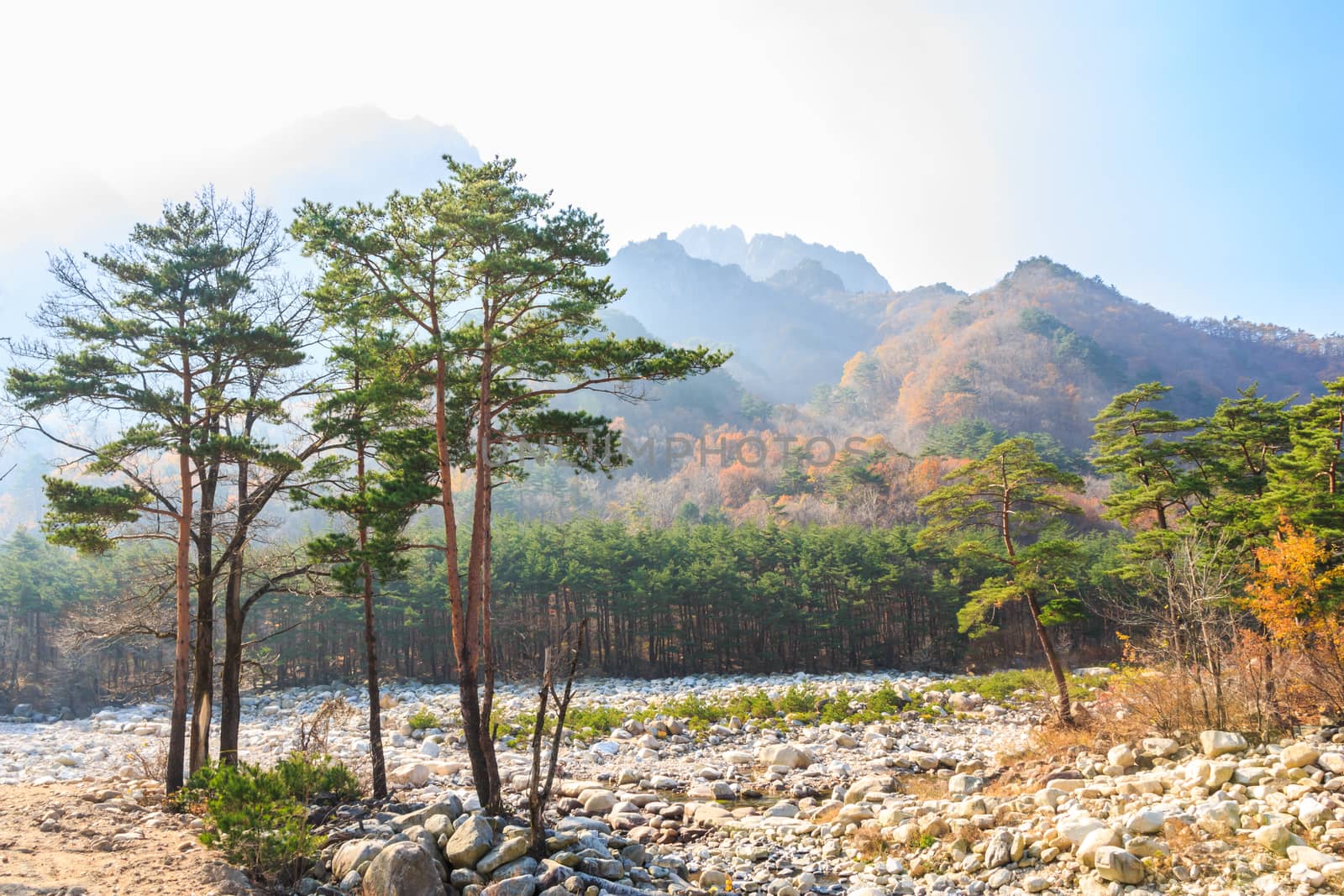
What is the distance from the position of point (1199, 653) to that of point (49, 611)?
160 feet

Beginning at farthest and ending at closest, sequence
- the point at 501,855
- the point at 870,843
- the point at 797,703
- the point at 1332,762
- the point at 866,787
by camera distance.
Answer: the point at 797,703 → the point at 866,787 → the point at 870,843 → the point at 1332,762 → the point at 501,855

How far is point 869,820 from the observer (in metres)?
12.4

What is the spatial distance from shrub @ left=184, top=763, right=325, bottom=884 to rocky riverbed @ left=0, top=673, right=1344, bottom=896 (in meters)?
0.52

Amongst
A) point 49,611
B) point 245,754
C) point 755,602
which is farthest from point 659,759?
point 49,611

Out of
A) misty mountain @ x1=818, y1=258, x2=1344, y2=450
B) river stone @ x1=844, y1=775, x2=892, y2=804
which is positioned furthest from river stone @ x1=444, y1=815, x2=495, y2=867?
misty mountain @ x1=818, y1=258, x2=1344, y2=450

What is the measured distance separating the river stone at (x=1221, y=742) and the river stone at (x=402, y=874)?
11.6 metres

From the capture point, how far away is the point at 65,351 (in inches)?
465

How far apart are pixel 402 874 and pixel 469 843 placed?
1042 millimetres

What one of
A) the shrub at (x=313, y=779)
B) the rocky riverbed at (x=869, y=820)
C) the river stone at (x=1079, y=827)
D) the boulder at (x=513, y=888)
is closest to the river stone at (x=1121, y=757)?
the rocky riverbed at (x=869, y=820)

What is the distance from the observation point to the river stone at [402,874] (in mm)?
8633

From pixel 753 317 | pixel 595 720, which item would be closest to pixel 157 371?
pixel 595 720

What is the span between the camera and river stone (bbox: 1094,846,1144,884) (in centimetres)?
870

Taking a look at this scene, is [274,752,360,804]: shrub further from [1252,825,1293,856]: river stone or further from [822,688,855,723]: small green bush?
[822,688,855,723]: small green bush

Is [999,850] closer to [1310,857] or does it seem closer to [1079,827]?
[1079,827]
